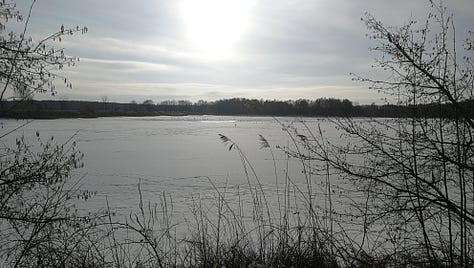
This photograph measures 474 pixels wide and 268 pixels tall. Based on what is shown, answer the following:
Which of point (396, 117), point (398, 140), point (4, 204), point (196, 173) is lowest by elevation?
point (196, 173)

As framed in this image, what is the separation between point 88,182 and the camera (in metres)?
9.10

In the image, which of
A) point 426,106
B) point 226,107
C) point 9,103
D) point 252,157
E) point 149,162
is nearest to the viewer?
point 9,103

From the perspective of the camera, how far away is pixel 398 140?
4078 mm

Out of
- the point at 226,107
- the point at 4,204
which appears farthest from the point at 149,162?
the point at 226,107

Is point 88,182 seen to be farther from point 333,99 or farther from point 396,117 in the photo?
point 396,117

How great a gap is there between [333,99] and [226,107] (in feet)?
281

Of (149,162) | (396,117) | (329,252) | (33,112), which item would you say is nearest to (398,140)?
(396,117)

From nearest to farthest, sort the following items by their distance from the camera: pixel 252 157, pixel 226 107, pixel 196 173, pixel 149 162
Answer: pixel 196 173
pixel 149 162
pixel 252 157
pixel 226 107

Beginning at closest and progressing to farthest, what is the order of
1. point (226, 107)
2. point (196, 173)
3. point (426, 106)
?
point (426, 106)
point (196, 173)
point (226, 107)

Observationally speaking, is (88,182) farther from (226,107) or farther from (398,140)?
(226,107)

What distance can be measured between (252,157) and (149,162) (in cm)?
384

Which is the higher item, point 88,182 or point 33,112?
point 33,112

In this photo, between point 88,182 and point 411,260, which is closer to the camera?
A: point 411,260

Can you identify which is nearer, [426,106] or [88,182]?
[426,106]
